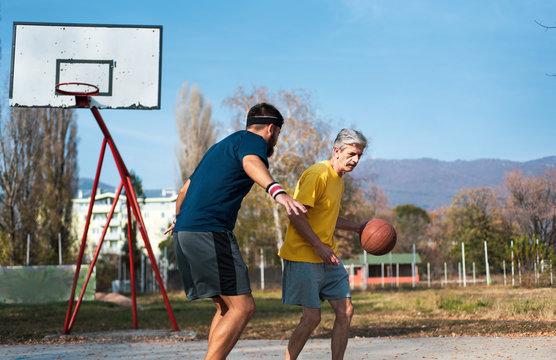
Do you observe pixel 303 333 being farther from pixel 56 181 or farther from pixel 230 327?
pixel 56 181

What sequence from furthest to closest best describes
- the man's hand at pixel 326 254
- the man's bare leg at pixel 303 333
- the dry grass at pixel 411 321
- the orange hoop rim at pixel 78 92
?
the orange hoop rim at pixel 78 92 → the dry grass at pixel 411 321 → the man's bare leg at pixel 303 333 → the man's hand at pixel 326 254

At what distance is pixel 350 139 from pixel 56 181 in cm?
2898

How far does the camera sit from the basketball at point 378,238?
507cm

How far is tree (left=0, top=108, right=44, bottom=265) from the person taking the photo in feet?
96.1

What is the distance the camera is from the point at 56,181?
30891 mm

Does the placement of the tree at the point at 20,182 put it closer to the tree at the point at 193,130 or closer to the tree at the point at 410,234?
the tree at the point at 193,130

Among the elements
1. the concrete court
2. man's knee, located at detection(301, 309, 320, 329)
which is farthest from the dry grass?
man's knee, located at detection(301, 309, 320, 329)

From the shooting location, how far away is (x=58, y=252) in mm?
30594

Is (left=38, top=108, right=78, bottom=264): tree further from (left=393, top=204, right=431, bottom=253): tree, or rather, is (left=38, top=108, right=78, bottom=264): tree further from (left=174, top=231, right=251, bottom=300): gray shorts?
(left=174, top=231, right=251, bottom=300): gray shorts

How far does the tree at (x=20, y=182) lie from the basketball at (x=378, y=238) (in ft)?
90.5

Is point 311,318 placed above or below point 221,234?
below

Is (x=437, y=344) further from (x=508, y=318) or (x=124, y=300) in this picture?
(x=124, y=300)

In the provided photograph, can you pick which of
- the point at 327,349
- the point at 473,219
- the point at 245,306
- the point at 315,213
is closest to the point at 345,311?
the point at 315,213

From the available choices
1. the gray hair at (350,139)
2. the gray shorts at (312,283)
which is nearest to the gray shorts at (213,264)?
the gray shorts at (312,283)
